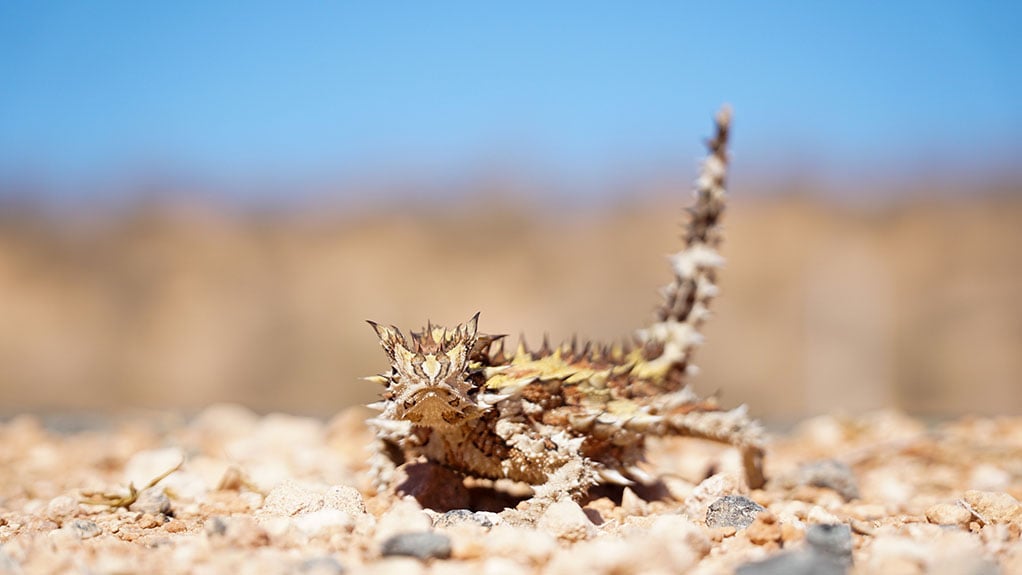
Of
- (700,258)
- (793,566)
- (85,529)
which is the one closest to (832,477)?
(700,258)

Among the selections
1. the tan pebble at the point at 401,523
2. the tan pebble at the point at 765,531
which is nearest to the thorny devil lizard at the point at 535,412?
the tan pebble at the point at 401,523

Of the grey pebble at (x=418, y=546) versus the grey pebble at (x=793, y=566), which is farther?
the grey pebble at (x=418, y=546)

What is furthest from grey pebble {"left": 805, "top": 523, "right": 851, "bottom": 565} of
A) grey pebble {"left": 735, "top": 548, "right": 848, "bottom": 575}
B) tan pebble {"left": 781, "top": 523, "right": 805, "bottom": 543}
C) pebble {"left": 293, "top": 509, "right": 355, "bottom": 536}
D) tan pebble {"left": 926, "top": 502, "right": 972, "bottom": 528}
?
pebble {"left": 293, "top": 509, "right": 355, "bottom": 536}

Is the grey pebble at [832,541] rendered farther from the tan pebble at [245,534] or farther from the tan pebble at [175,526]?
the tan pebble at [175,526]

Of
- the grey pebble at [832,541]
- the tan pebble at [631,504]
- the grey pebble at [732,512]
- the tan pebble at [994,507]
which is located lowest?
the tan pebble at [994,507]

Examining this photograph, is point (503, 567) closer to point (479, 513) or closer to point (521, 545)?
point (521, 545)

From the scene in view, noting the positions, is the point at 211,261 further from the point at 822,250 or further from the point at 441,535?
the point at 441,535
